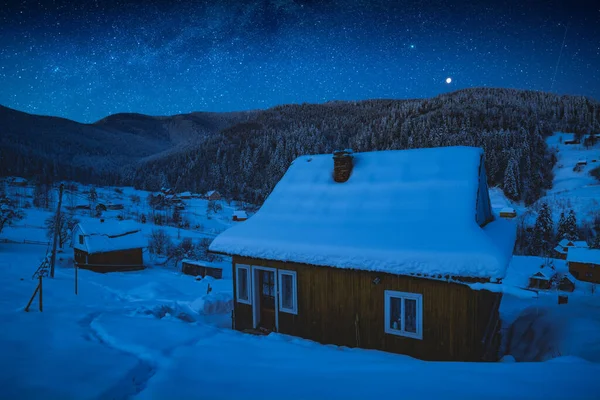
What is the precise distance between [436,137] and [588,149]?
52900 millimetres

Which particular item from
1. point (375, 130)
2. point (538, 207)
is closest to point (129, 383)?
point (538, 207)

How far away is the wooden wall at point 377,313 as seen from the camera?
23.1 ft

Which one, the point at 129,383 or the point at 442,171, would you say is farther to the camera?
the point at 442,171

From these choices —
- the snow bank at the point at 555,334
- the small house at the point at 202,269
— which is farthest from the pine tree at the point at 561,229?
the snow bank at the point at 555,334

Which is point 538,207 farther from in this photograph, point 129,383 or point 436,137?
point 129,383

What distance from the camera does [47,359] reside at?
491cm

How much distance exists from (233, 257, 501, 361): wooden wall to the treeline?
3933 inches

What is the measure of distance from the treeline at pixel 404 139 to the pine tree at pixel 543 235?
25.6m

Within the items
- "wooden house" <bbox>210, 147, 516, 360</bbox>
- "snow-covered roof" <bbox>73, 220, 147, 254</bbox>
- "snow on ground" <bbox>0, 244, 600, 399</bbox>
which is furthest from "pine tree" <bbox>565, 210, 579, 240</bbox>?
"snow on ground" <bbox>0, 244, 600, 399</bbox>

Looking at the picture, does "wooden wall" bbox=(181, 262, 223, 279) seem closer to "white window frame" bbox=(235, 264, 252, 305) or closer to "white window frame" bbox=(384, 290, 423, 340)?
"white window frame" bbox=(235, 264, 252, 305)

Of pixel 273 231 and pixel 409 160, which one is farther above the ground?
pixel 409 160

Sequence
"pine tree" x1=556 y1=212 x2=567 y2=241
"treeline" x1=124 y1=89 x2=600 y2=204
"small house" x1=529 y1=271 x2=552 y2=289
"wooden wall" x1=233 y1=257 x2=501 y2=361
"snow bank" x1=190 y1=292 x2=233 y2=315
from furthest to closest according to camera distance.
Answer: "treeline" x1=124 y1=89 x2=600 y2=204
"pine tree" x1=556 y1=212 x2=567 y2=241
"small house" x1=529 y1=271 x2=552 y2=289
"snow bank" x1=190 y1=292 x2=233 y2=315
"wooden wall" x1=233 y1=257 x2=501 y2=361

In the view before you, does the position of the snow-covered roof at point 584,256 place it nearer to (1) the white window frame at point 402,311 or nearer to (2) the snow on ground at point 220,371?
Answer: (1) the white window frame at point 402,311

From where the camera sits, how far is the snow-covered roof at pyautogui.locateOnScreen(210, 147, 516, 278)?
23.2ft
